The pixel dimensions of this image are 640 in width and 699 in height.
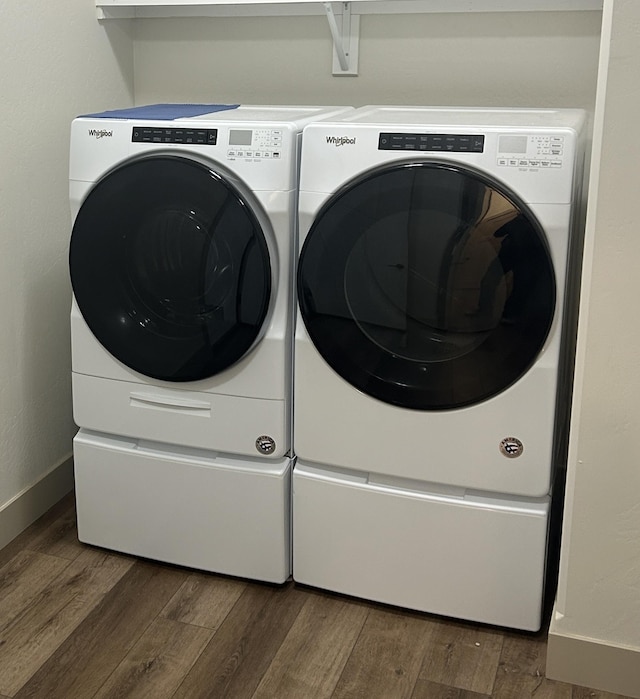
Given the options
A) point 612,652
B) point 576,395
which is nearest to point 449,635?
point 612,652

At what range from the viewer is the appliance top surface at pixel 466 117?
1.82 metres

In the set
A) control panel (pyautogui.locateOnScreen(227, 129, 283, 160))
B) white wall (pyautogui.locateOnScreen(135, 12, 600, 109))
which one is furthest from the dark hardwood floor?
white wall (pyautogui.locateOnScreen(135, 12, 600, 109))

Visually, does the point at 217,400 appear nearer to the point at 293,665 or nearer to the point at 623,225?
the point at 293,665

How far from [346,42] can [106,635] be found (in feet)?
5.51

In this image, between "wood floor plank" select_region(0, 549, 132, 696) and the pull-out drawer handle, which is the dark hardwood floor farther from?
the pull-out drawer handle

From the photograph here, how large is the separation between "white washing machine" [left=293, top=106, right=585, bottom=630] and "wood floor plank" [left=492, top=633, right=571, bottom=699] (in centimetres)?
4

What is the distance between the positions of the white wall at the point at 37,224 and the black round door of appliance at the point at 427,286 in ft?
2.75

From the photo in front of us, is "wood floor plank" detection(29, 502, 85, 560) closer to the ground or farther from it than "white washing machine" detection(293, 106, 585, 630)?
closer to the ground

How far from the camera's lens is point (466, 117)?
1.98 m

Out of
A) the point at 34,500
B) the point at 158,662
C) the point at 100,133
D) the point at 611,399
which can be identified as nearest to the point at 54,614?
the point at 158,662

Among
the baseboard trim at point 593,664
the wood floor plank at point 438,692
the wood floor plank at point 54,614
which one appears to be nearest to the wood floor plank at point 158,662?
the wood floor plank at point 54,614

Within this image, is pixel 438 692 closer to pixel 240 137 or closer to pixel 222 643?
pixel 222 643

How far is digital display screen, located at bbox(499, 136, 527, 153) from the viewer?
1720 mm

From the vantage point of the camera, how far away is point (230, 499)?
2.09 meters
